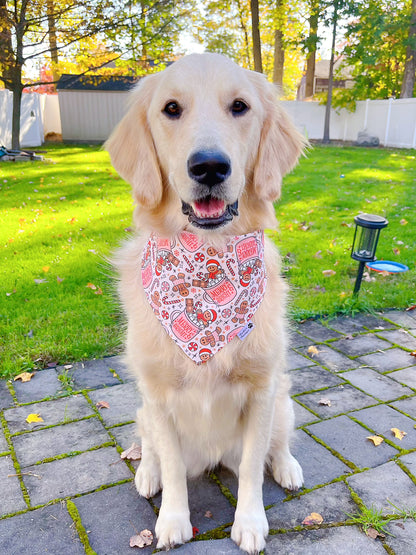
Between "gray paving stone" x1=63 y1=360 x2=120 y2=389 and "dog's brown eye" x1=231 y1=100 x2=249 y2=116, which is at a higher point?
"dog's brown eye" x1=231 y1=100 x2=249 y2=116

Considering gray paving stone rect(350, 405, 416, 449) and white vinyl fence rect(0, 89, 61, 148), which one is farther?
white vinyl fence rect(0, 89, 61, 148)

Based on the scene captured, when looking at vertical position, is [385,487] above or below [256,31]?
below

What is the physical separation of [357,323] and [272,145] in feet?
7.80

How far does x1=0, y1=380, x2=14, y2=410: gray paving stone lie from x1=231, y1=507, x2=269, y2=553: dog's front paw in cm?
163

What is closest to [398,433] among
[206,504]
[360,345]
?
[360,345]

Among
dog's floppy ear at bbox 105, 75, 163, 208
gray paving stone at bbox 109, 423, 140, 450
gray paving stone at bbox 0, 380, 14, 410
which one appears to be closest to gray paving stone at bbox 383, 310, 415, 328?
gray paving stone at bbox 109, 423, 140, 450

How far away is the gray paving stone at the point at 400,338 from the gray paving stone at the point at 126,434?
7.32 feet

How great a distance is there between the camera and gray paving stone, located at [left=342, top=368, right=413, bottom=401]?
2944 mm

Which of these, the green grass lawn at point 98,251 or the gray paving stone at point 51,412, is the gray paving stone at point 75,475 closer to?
the gray paving stone at point 51,412

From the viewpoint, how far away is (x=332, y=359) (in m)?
3.37

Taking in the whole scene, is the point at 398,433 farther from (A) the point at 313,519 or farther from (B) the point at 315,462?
(A) the point at 313,519

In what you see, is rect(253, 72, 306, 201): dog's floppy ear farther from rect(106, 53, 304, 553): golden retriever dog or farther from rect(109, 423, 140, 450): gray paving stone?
rect(109, 423, 140, 450): gray paving stone

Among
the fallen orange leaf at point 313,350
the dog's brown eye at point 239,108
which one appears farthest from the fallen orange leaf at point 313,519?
the dog's brown eye at point 239,108

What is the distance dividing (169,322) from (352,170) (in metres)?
10.6
